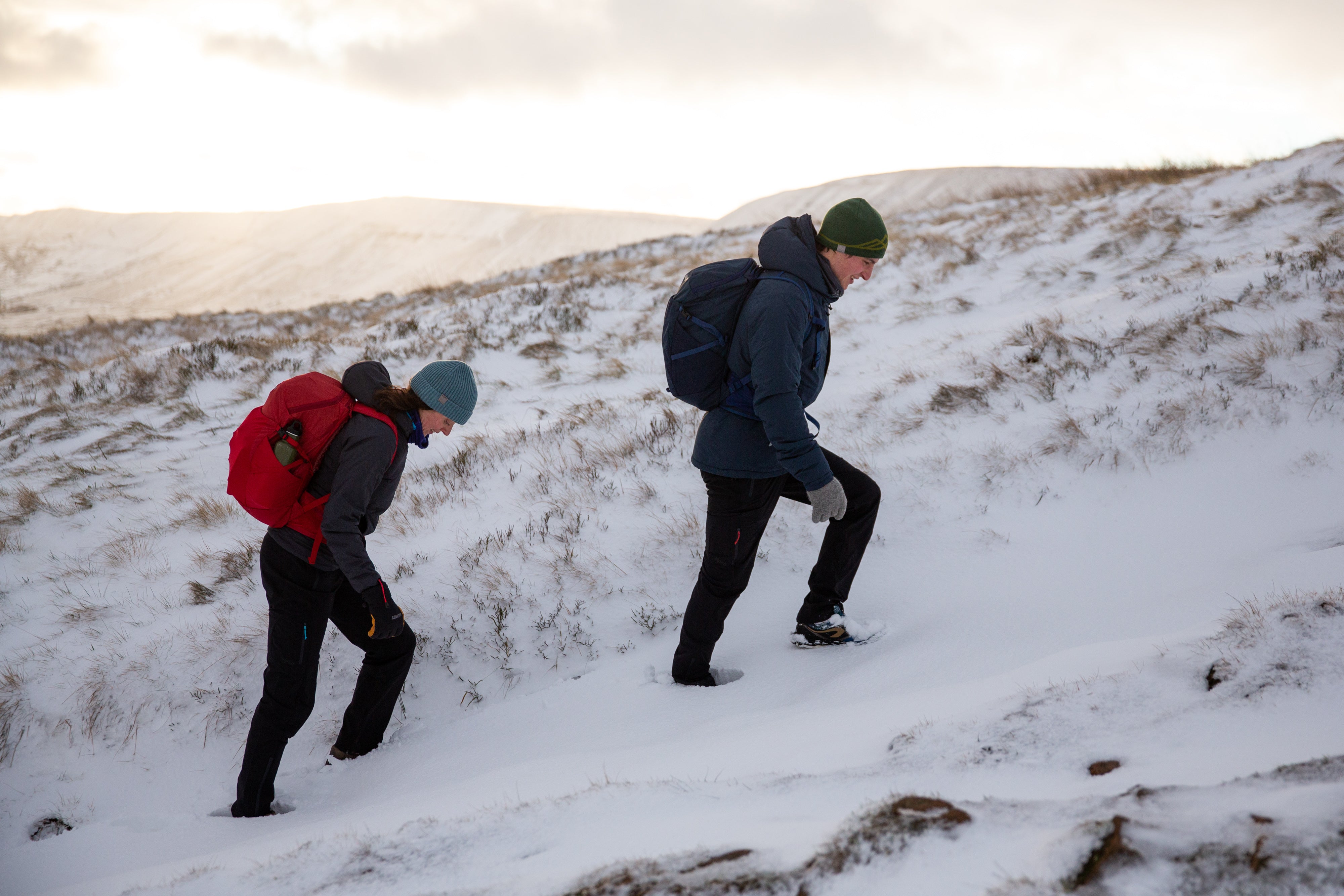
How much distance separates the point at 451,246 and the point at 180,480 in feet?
181

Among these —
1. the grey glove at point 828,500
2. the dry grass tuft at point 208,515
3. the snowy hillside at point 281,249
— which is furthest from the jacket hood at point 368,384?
the snowy hillside at point 281,249

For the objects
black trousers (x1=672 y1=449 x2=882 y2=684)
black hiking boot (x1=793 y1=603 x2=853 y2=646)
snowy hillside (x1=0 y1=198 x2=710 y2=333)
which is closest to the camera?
black trousers (x1=672 y1=449 x2=882 y2=684)

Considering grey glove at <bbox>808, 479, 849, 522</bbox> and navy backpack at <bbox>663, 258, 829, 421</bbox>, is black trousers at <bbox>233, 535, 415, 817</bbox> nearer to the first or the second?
navy backpack at <bbox>663, 258, 829, 421</bbox>

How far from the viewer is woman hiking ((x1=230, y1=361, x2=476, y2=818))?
9.23 ft

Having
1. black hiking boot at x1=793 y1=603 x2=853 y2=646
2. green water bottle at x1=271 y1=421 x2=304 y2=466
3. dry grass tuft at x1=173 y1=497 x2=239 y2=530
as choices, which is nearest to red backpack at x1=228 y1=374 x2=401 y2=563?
green water bottle at x1=271 y1=421 x2=304 y2=466

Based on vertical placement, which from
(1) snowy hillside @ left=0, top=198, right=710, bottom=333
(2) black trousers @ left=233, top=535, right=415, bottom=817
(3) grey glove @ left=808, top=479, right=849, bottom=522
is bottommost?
(2) black trousers @ left=233, top=535, right=415, bottom=817

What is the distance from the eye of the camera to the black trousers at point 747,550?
3.08 m

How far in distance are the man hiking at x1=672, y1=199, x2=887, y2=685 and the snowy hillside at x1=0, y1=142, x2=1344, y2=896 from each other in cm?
65

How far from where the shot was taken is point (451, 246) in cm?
5734

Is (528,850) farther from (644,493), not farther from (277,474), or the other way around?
(644,493)

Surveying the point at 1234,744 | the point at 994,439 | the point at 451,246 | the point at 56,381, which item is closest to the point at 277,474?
the point at 1234,744

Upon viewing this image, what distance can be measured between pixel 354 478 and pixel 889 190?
3710 centimetres

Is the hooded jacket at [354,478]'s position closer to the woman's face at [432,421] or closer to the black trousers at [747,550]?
the woman's face at [432,421]

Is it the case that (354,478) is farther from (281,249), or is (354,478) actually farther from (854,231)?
(281,249)
